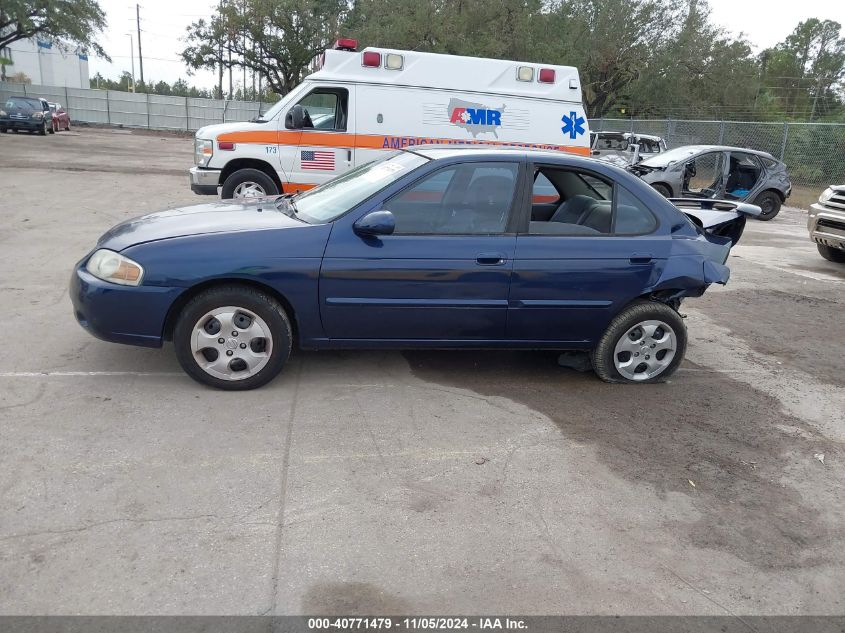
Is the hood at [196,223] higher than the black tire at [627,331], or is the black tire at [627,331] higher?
the hood at [196,223]

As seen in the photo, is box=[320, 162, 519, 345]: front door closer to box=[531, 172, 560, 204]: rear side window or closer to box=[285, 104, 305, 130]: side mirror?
box=[531, 172, 560, 204]: rear side window

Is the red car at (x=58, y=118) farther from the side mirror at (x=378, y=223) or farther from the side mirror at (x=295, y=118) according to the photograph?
the side mirror at (x=378, y=223)

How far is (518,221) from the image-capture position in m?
4.84

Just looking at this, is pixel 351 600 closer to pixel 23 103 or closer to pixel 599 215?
pixel 599 215

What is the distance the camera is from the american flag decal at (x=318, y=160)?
10.5 meters

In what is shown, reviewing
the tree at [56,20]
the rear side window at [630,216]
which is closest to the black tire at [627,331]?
the rear side window at [630,216]

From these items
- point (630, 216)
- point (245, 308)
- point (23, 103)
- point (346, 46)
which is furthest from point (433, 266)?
point (23, 103)

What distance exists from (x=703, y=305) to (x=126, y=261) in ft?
19.5

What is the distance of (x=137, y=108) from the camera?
38.4m

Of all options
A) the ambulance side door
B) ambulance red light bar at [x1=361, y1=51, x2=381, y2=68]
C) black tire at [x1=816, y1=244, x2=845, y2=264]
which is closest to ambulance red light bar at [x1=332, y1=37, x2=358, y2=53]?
ambulance red light bar at [x1=361, y1=51, x2=381, y2=68]

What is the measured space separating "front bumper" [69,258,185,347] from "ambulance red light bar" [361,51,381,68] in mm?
6969

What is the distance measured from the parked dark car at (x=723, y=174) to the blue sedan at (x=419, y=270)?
34.1ft

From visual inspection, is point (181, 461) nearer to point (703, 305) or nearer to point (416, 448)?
point (416, 448)

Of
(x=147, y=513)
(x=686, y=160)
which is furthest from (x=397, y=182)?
(x=686, y=160)
